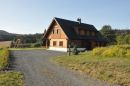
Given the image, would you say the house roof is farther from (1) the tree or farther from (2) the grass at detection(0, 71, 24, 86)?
(2) the grass at detection(0, 71, 24, 86)

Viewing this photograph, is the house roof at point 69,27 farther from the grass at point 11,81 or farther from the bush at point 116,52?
the grass at point 11,81

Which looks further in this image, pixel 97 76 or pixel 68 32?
pixel 68 32

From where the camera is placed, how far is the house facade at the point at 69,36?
46.9m

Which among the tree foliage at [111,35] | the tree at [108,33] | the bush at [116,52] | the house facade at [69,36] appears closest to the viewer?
the bush at [116,52]

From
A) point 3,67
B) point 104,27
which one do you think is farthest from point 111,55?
point 104,27

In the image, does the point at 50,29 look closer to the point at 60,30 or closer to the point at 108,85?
the point at 60,30

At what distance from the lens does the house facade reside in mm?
46875

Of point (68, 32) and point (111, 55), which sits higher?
point (68, 32)

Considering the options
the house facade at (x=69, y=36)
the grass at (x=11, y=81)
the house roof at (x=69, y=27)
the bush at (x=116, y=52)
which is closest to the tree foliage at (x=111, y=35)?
the house facade at (x=69, y=36)

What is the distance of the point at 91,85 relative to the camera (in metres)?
13.2

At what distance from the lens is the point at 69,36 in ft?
151

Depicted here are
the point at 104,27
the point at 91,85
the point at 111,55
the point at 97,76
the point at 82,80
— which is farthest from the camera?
the point at 104,27

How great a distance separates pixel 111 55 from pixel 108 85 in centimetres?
1373

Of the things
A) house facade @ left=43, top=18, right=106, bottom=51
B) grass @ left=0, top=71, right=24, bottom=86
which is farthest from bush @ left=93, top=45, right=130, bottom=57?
house facade @ left=43, top=18, right=106, bottom=51
